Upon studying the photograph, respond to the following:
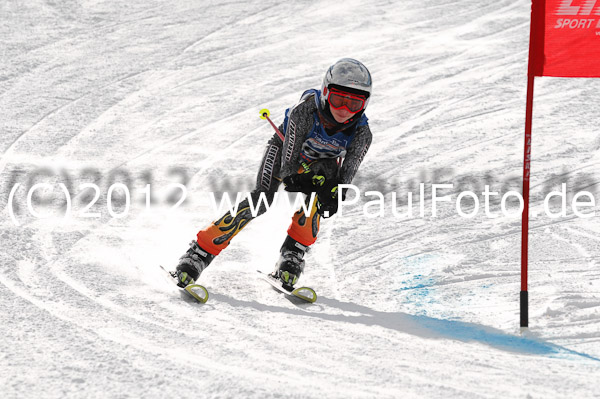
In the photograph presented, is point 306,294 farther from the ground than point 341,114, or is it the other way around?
point 341,114

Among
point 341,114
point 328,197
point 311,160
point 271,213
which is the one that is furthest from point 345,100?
point 271,213

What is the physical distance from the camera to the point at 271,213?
7.86m

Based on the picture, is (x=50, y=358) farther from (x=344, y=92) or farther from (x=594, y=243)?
(x=594, y=243)

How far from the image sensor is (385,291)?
5.87 m

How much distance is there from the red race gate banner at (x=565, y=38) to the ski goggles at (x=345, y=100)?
3.98ft

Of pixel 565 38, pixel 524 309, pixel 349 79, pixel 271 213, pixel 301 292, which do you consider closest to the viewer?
pixel 565 38

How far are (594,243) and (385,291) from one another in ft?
6.61

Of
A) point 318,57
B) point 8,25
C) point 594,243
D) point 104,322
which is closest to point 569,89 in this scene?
point 318,57

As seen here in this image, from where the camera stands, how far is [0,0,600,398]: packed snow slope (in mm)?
4301

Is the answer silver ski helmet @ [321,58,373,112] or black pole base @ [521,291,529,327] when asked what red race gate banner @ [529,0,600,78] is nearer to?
silver ski helmet @ [321,58,373,112]

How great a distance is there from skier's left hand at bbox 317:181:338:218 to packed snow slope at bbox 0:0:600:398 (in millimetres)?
718

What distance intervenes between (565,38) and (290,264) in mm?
2555

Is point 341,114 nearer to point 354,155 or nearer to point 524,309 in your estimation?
point 354,155

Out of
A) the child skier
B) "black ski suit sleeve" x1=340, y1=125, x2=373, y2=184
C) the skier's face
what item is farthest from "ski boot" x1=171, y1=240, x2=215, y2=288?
the skier's face
